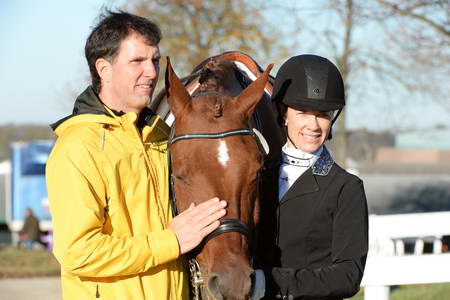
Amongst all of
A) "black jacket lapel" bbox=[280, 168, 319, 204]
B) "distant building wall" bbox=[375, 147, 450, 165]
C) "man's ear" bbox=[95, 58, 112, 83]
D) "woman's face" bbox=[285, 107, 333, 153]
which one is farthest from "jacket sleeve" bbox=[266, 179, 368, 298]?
"distant building wall" bbox=[375, 147, 450, 165]

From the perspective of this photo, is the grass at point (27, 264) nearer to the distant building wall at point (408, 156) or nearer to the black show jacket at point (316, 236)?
the black show jacket at point (316, 236)

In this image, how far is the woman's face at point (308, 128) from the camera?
2.79 m

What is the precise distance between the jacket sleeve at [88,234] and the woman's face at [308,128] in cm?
77

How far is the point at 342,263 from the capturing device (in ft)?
8.55

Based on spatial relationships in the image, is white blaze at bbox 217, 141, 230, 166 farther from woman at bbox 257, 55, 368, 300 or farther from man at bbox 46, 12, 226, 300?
woman at bbox 257, 55, 368, 300

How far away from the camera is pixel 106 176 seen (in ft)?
7.92

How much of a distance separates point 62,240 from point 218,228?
0.59 m

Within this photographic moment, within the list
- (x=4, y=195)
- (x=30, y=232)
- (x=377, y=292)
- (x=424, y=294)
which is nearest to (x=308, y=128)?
(x=377, y=292)

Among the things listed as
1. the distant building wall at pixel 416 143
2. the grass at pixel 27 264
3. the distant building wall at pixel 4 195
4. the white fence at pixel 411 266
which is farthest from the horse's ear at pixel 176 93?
the distant building wall at pixel 416 143

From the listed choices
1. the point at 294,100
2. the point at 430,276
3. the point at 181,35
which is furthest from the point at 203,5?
the point at 294,100

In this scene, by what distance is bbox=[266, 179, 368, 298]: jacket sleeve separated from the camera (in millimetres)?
2564

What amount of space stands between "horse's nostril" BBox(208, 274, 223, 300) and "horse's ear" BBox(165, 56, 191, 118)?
0.76 meters

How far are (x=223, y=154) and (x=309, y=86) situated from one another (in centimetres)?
62

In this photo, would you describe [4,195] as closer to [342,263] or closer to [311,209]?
[311,209]
